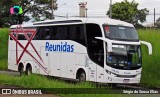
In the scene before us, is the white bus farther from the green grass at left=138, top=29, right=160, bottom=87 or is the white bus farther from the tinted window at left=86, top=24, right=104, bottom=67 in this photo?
the green grass at left=138, top=29, right=160, bottom=87

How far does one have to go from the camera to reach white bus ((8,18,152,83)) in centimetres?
1762

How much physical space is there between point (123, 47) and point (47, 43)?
19.0ft

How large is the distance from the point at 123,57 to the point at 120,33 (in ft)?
4.03

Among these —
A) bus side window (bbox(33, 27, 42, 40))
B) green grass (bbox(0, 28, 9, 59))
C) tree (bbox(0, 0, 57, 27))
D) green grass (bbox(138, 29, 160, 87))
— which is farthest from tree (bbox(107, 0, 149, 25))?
bus side window (bbox(33, 27, 42, 40))

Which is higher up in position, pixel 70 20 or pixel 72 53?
pixel 70 20

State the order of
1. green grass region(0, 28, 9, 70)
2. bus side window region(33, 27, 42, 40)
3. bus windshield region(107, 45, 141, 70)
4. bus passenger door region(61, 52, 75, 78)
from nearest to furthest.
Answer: bus windshield region(107, 45, 141, 70) → bus passenger door region(61, 52, 75, 78) → bus side window region(33, 27, 42, 40) → green grass region(0, 28, 9, 70)

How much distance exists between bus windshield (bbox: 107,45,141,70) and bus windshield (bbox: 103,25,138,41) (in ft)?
1.55

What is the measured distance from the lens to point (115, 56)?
57.7ft

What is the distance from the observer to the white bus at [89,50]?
1762cm

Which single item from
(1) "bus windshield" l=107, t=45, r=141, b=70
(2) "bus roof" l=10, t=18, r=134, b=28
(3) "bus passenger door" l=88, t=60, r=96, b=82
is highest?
(2) "bus roof" l=10, t=18, r=134, b=28

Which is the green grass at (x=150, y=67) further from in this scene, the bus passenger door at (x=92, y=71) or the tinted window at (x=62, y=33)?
the tinted window at (x=62, y=33)

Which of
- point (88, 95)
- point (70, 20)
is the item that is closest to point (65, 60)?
point (70, 20)

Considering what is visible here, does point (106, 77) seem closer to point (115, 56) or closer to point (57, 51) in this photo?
point (115, 56)

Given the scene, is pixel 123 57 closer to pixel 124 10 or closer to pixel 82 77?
pixel 82 77
